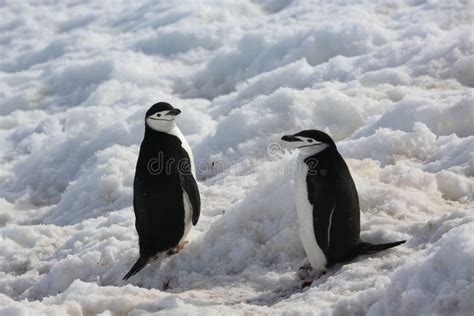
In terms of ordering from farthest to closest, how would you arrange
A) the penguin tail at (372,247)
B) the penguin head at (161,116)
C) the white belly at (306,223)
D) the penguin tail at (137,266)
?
the penguin head at (161,116)
the penguin tail at (137,266)
the white belly at (306,223)
the penguin tail at (372,247)

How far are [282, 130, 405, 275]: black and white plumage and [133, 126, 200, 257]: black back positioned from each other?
3.78 feet

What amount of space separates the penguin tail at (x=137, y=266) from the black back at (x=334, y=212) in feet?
4.28

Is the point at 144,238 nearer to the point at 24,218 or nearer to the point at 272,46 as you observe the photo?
the point at 24,218

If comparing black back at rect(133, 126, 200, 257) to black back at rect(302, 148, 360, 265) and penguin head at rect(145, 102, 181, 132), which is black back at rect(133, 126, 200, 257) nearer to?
penguin head at rect(145, 102, 181, 132)

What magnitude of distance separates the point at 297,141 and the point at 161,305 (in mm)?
1330

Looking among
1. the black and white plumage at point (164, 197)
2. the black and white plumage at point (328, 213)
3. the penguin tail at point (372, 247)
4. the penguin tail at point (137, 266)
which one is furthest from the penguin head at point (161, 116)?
the penguin tail at point (372, 247)

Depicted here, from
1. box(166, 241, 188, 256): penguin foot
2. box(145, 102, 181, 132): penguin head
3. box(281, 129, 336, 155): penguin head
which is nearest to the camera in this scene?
box(281, 129, 336, 155): penguin head

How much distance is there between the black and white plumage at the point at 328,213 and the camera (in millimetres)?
3629

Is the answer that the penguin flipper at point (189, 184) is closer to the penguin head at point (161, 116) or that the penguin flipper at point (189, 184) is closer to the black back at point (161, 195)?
the black back at point (161, 195)

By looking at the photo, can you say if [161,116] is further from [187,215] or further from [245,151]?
[245,151]

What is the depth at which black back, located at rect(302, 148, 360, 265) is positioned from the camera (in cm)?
362

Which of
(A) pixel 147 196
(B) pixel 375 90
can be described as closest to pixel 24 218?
(A) pixel 147 196

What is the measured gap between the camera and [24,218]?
6988 mm

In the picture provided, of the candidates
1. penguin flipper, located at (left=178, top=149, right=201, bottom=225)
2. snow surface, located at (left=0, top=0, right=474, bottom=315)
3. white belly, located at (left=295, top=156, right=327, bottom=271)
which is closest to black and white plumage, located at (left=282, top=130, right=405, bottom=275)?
white belly, located at (left=295, top=156, right=327, bottom=271)
